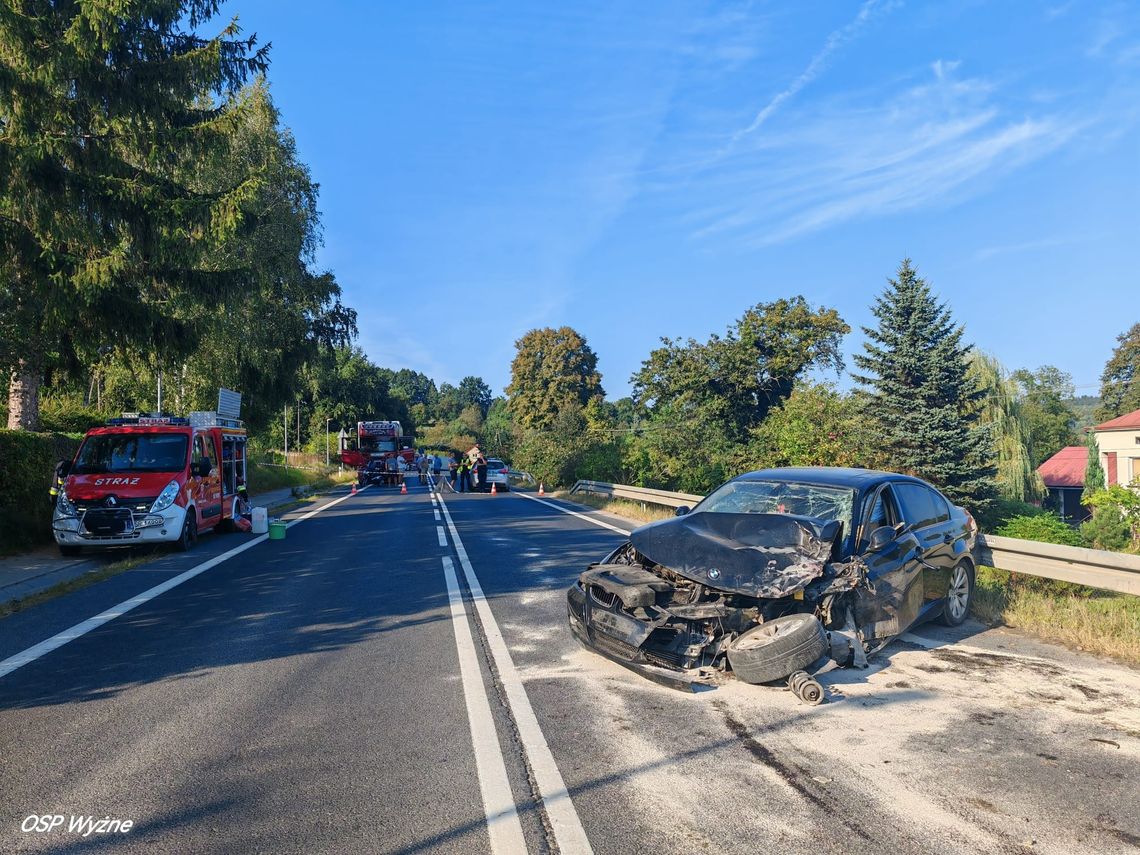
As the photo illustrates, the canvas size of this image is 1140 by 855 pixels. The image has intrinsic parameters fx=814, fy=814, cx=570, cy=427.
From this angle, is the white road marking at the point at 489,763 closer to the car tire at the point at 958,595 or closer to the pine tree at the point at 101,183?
the car tire at the point at 958,595

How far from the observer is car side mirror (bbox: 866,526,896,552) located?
6.13m

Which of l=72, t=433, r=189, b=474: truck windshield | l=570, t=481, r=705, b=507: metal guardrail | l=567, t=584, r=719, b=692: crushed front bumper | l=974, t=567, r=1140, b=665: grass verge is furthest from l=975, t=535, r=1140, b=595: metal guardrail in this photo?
l=72, t=433, r=189, b=474: truck windshield

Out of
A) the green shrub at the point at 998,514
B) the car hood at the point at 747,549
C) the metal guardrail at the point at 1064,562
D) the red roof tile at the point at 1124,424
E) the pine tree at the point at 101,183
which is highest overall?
the pine tree at the point at 101,183

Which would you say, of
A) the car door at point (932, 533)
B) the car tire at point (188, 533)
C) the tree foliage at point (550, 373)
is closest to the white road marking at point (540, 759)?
the car door at point (932, 533)

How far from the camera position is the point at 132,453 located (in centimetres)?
1387

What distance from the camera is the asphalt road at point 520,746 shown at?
3.52 m

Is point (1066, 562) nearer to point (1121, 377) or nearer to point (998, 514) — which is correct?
point (998, 514)

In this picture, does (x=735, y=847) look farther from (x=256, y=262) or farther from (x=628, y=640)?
(x=256, y=262)

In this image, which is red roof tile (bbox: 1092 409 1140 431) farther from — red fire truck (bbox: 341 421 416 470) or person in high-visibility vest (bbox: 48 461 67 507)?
person in high-visibility vest (bbox: 48 461 67 507)

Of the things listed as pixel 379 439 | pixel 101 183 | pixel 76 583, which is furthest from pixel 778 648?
pixel 379 439

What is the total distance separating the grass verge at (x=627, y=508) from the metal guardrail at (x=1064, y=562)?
873cm

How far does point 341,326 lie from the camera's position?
3697 centimetres

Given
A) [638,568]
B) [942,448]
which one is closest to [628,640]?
[638,568]

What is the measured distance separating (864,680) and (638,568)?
183 cm
